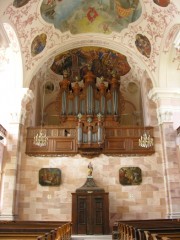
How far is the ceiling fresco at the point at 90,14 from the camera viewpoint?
47.0ft

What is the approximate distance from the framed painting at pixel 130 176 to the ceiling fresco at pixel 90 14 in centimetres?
777

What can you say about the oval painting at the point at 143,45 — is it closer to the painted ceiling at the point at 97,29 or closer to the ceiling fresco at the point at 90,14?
the painted ceiling at the point at 97,29

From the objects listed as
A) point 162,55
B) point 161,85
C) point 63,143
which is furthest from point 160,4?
point 63,143

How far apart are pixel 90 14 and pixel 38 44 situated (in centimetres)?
326

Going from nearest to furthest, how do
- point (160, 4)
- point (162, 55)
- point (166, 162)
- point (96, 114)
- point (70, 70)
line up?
point (160, 4) < point (166, 162) < point (162, 55) < point (96, 114) < point (70, 70)

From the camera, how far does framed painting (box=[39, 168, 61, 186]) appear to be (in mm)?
14812

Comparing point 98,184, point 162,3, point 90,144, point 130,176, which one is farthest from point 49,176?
point 162,3

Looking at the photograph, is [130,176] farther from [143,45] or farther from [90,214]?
[143,45]

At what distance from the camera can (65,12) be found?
1491 centimetres

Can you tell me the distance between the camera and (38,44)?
1566 centimetres

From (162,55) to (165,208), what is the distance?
7950mm

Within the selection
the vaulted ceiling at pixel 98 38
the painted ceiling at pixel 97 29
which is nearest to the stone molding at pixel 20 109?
the vaulted ceiling at pixel 98 38

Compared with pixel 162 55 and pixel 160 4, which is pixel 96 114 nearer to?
pixel 162 55

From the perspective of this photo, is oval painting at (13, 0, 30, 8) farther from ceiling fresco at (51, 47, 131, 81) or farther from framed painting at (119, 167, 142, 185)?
framed painting at (119, 167, 142, 185)
